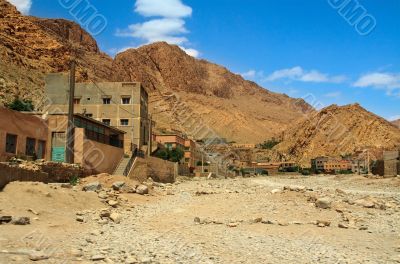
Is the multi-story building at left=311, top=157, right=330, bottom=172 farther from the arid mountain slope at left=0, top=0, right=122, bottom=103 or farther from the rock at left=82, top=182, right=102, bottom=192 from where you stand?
the rock at left=82, top=182, right=102, bottom=192

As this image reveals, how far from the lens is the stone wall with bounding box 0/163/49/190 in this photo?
15.5 metres

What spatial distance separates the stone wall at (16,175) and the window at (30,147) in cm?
416

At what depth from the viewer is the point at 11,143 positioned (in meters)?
21.7

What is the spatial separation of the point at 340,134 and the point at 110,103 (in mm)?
100637

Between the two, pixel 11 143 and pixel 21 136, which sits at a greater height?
pixel 21 136

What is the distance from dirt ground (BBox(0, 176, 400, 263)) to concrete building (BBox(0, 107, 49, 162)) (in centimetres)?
551

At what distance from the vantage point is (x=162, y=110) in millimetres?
163125

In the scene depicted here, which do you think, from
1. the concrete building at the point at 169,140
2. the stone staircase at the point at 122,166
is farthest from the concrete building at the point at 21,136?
the concrete building at the point at 169,140

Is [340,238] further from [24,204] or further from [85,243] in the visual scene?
[24,204]

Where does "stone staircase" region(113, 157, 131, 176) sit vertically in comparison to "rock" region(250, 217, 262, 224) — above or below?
above

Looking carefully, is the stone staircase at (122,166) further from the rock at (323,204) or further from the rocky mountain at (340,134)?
the rocky mountain at (340,134)

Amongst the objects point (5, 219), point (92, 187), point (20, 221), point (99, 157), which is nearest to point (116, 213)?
point (20, 221)

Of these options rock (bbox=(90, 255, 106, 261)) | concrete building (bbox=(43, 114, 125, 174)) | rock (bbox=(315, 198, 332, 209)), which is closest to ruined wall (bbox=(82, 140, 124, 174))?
concrete building (bbox=(43, 114, 125, 174))

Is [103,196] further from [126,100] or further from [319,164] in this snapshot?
[319,164]
